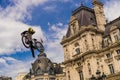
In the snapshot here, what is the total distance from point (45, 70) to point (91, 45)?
3545 cm

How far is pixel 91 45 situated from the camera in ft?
168

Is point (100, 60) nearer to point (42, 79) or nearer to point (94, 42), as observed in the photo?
point (94, 42)

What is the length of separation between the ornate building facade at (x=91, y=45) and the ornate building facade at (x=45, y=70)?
26838 millimetres

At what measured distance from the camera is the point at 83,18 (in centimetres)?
5656

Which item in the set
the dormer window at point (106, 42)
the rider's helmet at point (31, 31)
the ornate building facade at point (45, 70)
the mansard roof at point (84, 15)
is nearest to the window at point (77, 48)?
the mansard roof at point (84, 15)

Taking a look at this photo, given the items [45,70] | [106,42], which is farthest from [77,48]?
[45,70]

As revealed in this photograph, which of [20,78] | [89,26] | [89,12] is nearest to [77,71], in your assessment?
[89,26]

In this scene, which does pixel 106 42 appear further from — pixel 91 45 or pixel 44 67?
pixel 44 67

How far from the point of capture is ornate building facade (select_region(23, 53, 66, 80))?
81.8m

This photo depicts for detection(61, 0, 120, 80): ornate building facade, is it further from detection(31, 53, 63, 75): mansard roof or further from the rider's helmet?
the rider's helmet

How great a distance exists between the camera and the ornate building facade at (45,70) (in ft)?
268

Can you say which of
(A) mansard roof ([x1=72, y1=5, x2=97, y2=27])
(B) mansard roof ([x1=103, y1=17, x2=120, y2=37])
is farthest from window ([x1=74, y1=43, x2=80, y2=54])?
(B) mansard roof ([x1=103, y1=17, x2=120, y2=37])

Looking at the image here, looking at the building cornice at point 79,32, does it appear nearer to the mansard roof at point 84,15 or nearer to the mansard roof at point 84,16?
the mansard roof at point 84,16

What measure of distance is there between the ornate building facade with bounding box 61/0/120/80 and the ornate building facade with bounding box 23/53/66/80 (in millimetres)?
26838
